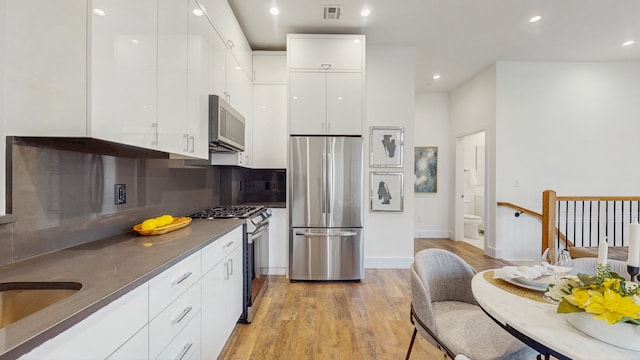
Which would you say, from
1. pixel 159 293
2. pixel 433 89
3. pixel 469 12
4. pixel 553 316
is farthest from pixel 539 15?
pixel 159 293

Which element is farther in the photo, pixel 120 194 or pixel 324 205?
pixel 324 205

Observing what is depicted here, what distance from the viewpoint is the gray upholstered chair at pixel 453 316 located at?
1.27 metres

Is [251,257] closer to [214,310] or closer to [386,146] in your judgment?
[214,310]

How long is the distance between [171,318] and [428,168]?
539 centimetres

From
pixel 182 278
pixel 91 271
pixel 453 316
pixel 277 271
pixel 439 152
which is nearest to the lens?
pixel 91 271

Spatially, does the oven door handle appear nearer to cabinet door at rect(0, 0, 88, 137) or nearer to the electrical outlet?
the electrical outlet

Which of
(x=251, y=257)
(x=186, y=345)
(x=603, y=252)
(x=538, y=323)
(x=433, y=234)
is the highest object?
(x=603, y=252)

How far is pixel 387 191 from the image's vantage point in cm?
389

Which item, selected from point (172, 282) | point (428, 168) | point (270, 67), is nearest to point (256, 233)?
point (172, 282)

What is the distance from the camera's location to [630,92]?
14.0ft

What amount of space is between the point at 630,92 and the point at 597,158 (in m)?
1.11

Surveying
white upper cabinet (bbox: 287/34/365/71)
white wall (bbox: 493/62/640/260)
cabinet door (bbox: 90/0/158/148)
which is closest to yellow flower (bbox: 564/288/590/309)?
cabinet door (bbox: 90/0/158/148)

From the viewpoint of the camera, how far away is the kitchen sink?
3.01 feet

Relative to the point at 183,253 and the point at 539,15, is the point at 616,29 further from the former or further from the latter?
the point at 183,253
